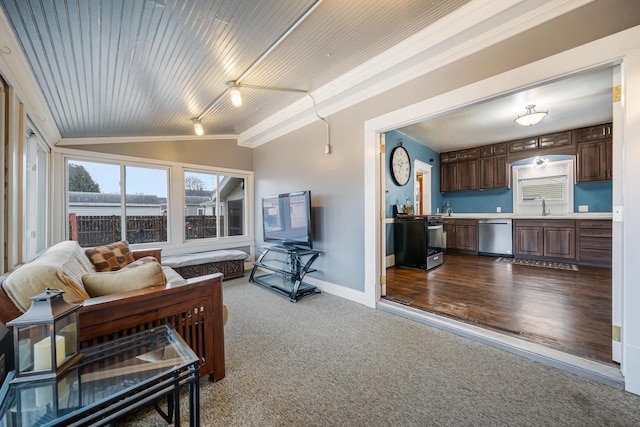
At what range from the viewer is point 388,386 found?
1.51m

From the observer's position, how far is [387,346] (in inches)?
77.1

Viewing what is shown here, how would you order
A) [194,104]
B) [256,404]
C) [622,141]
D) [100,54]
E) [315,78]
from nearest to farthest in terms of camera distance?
[256,404]
[622,141]
[100,54]
[315,78]
[194,104]

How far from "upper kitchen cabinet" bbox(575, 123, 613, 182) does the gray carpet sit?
16.1 ft

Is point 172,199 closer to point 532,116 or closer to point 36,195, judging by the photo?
point 36,195

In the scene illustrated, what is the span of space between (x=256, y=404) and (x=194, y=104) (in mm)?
3146

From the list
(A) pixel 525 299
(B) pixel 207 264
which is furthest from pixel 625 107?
(B) pixel 207 264

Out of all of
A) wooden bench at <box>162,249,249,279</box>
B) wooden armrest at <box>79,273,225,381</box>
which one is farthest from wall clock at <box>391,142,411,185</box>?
wooden armrest at <box>79,273,225,381</box>

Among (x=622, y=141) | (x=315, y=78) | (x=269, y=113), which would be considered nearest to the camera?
(x=622, y=141)

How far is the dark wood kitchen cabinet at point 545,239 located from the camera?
4505mm

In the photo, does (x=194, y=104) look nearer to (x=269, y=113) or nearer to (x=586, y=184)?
(x=269, y=113)

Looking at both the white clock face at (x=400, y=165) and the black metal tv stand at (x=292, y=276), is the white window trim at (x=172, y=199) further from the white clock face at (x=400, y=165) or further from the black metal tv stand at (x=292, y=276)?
the white clock face at (x=400, y=165)

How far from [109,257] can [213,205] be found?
2.09 metres

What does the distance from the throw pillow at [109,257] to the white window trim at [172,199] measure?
113 centimetres

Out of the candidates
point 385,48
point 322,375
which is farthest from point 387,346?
point 385,48
